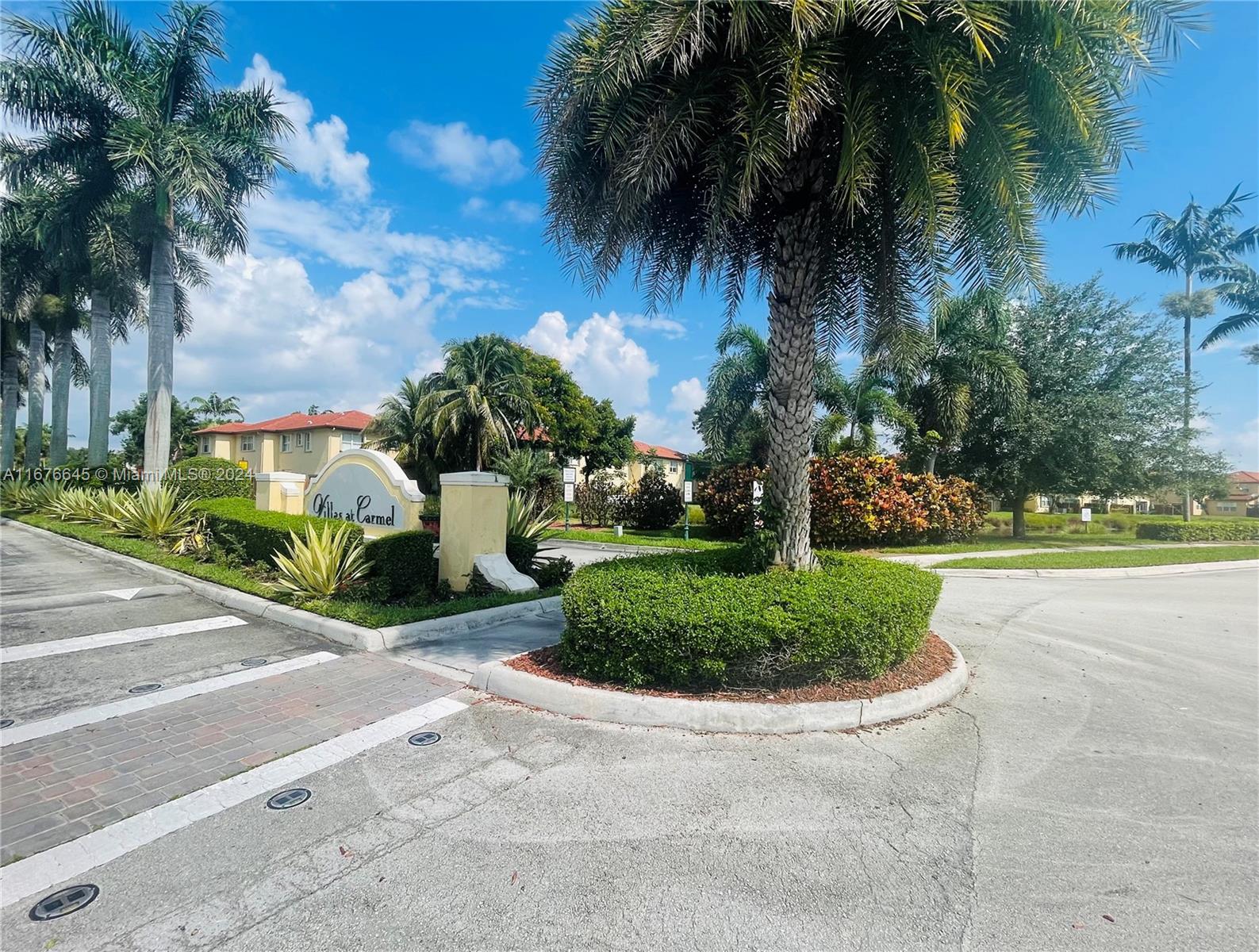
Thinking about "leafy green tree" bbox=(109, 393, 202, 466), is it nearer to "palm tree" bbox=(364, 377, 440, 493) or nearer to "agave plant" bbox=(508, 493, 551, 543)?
"palm tree" bbox=(364, 377, 440, 493)

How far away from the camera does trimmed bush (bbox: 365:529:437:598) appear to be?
807cm

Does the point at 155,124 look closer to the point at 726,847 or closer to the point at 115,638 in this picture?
the point at 115,638

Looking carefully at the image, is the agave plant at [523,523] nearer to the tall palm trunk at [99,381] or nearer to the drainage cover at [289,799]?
the drainage cover at [289,799]

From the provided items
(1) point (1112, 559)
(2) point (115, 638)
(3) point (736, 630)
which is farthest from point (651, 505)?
(3) point (736, 630)

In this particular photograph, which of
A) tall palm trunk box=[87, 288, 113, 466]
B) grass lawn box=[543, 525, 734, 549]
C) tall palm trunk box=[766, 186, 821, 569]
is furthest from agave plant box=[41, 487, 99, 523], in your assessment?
tall palm trunk box=[766, 186, 821, 569]

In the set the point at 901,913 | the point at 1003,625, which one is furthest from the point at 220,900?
the point at 1003,625

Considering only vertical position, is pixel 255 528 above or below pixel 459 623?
above

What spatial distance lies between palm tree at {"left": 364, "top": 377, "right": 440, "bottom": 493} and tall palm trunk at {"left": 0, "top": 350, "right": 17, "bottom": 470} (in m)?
16.4

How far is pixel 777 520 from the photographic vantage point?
6.59 meters

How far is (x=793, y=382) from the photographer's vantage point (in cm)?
653

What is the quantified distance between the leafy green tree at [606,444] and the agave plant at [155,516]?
21.2m

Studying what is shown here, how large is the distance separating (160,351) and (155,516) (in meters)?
6.44

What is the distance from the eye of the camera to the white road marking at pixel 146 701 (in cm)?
424

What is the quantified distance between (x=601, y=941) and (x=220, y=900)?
166 cm
